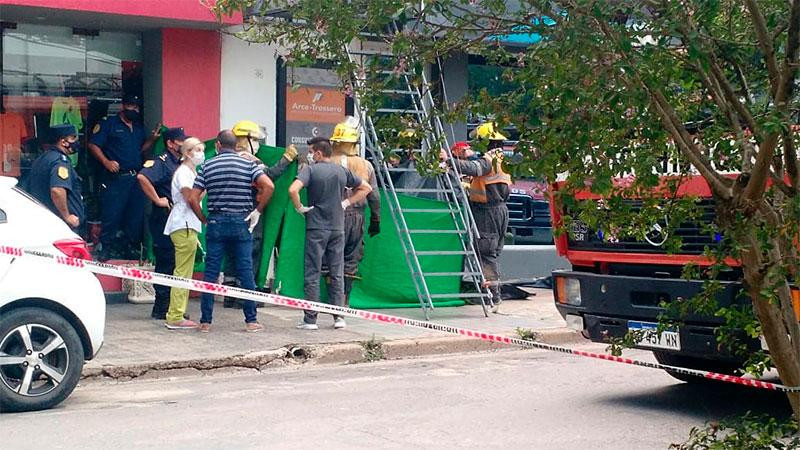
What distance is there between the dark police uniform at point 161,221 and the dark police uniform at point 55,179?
0.79 meters

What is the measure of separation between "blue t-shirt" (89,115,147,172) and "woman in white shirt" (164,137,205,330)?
6.13ft

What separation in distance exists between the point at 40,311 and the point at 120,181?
527 centimetres

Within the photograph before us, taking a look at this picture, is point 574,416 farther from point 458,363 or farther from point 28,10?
point 28,10

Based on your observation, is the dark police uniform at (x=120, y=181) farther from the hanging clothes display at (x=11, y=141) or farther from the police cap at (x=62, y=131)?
the police cap at (x=62, y=131)

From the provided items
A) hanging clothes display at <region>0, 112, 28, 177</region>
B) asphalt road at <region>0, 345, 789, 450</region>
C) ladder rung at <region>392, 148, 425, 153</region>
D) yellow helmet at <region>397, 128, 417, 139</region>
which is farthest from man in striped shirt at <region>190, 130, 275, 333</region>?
yellow helmet at <region>397, 128, 417, 139</region>

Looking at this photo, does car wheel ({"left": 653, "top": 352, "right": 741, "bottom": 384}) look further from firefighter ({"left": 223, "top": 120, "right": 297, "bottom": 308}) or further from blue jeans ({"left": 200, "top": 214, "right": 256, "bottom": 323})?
firefighter ({"left": 223, "top": 120, "right": 297, "bottom": 308})

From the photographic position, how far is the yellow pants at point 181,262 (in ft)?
35.4

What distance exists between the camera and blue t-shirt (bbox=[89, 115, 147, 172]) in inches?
496

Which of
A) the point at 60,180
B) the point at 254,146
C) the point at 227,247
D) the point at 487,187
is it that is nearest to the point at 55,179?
the point at 60,180

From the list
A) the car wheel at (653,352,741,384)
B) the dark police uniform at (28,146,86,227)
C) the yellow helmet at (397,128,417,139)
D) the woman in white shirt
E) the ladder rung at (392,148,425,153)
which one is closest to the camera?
the yellow helmet at (397,128,417,139)

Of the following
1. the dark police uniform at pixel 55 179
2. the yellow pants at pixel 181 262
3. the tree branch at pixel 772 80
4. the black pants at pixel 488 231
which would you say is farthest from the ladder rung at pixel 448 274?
the tree branch at pixel 772 80

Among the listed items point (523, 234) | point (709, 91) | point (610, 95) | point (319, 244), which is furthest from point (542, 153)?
point (523, 234)

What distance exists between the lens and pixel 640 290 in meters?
7.63

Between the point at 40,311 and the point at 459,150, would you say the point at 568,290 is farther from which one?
the point at 459,150
